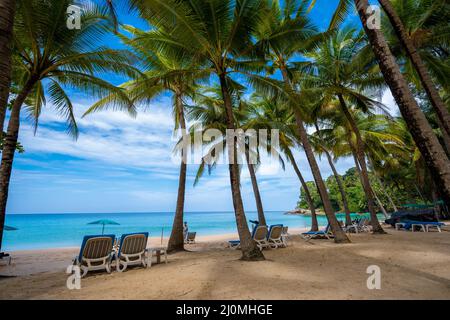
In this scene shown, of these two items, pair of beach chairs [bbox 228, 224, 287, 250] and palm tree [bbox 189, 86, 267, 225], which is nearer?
pair of beach chairs [bbox 228, 224, 287, 250]

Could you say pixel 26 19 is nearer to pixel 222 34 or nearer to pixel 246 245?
pixel 222 34

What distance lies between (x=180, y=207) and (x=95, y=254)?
192 inches

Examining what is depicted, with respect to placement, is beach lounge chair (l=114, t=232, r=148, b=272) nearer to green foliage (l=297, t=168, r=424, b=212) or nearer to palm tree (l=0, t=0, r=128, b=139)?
palm tree (l=0, t=0, r=128, b=139)

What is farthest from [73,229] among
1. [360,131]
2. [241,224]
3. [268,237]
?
[360,131]

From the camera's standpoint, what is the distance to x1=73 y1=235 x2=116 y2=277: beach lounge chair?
5.70 meters

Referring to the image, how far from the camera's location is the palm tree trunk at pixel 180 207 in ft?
34.2

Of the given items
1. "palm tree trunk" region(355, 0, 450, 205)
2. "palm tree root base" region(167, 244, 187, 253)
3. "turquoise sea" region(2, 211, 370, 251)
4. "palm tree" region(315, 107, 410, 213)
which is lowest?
"turquoise sea" region(2, 211, 370, 251)

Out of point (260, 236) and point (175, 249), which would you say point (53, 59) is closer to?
point (175, 249)

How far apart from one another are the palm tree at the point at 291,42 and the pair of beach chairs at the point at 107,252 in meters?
6.70

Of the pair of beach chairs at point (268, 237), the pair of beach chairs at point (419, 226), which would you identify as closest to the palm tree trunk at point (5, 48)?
the pair of beach chairs at point (268, 237)

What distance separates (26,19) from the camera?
19.2 feet

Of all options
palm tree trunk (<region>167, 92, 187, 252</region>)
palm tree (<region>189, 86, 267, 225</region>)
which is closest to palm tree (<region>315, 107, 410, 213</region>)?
palm tree (<region>189, 86, 267, 225</region>)

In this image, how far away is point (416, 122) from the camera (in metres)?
3.90

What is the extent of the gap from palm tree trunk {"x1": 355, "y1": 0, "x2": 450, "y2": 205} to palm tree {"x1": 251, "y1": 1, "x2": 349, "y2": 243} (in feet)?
12.0
